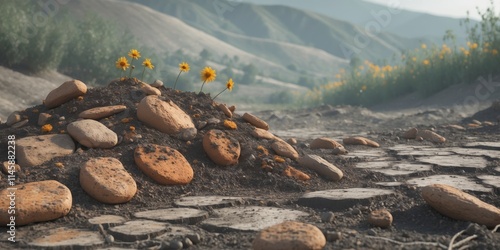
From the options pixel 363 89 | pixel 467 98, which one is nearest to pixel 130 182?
pixel 467 98

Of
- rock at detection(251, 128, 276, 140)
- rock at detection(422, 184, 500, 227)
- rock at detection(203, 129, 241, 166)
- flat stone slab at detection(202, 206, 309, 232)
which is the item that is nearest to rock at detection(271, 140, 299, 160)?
rock at detection(251, 128, 276, 140)

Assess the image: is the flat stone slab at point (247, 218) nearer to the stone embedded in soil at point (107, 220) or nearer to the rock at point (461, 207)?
the stone embedded in soil at point (107, 220)

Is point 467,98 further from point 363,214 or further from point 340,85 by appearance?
point 363,214

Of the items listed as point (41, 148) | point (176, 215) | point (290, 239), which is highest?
point (290, 239)

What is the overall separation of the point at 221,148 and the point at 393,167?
1.42 m

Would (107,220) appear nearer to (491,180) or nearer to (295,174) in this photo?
(295,174)

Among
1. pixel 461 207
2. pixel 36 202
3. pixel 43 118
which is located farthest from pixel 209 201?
pixel 43 118

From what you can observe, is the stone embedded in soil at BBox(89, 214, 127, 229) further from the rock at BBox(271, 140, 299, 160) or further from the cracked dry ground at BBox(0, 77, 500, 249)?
the rock at BBox(271, 140, 299, 160)

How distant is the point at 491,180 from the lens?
4133mm

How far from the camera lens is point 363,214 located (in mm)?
3350

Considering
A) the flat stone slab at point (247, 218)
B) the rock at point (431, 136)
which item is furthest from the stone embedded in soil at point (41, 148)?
the rock at point (431, 136)

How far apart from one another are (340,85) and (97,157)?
11.9 metres

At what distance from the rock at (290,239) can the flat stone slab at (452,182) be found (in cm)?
164

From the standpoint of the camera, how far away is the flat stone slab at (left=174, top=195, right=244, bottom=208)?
3545 millimetres
